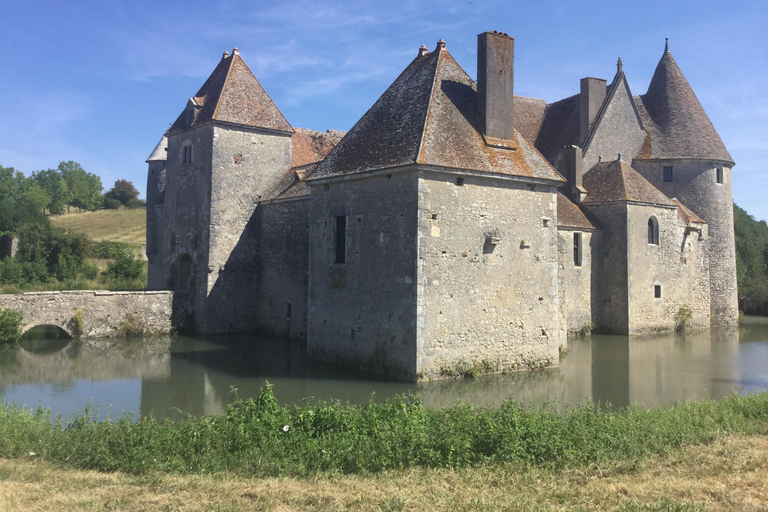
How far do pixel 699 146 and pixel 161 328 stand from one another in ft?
74.3

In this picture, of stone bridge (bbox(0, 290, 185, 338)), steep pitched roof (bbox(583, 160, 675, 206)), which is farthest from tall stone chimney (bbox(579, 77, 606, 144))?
stone bridge (bbox(0, 290, 185, 338))

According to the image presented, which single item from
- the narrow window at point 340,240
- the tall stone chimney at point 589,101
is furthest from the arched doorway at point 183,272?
the tall stone chimney at point 589,101

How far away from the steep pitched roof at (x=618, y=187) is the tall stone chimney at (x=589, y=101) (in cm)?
195

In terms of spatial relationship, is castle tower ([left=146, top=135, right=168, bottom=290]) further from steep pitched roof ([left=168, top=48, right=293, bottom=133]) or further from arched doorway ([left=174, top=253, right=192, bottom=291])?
steep pitched roof ([left=168, top=48, right=293, bottom=133])

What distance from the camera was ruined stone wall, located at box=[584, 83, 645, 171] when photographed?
2550cm

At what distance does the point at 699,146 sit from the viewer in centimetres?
2681

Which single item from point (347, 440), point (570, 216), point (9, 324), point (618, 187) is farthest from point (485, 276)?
point (9, 324)

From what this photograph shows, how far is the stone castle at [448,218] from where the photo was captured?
14234 millimetres

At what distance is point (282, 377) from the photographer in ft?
46.9

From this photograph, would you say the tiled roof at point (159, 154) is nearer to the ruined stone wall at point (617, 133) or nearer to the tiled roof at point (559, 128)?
the tiled roof at point (559, 128)

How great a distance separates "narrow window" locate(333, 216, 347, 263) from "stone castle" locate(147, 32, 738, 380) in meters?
0.05

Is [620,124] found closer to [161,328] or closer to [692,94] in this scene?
[692,94]

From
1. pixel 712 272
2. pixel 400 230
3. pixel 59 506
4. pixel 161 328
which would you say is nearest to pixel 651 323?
pixel 712 272

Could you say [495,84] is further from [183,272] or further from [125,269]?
[125,269]
